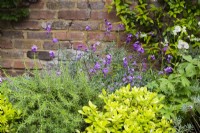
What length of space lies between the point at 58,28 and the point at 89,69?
0.79 meters

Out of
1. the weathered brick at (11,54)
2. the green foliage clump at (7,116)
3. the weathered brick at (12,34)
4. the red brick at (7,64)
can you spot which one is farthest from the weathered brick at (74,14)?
the green foliage clump at (7,116)

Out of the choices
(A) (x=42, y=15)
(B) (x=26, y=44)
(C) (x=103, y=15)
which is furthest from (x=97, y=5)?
(B) (x=26, y=44)

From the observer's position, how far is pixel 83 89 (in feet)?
7.31

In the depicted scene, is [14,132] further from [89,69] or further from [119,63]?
[119,63]

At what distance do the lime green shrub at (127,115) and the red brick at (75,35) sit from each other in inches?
54.5

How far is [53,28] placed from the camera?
3.50 m

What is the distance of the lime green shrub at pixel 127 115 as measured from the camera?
6.43ft

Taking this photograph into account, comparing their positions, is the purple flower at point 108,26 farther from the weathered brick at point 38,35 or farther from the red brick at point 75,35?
the weathered brick at point 38,35

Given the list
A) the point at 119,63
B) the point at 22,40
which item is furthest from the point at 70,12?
the point at 119,63

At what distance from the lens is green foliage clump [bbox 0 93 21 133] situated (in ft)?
7.11

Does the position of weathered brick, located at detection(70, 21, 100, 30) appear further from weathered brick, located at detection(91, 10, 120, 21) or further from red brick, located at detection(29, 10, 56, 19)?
red brick, located at detection(29, 10, 56, 19)

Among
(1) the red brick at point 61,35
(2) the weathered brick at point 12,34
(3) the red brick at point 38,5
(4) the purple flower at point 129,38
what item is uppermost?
(3) the red brick at point 38,5

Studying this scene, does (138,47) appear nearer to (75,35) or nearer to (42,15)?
(75,35)

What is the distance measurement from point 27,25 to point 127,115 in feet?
6.36
